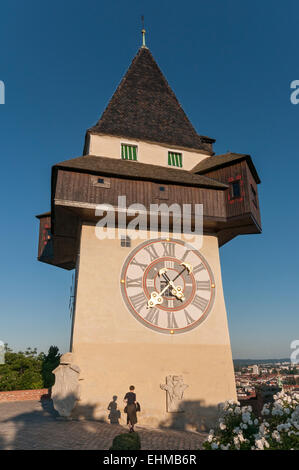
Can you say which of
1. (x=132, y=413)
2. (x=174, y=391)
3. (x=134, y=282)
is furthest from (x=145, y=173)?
(x=132, y=413)

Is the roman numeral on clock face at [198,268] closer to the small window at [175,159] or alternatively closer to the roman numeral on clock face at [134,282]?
the roman numeral on clock face at [134,282]

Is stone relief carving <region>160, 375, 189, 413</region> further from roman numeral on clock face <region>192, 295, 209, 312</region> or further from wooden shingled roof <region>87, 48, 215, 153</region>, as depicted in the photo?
wooden shingled roof <region>87, 48, 215, 153</region>

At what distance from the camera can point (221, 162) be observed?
1742cm

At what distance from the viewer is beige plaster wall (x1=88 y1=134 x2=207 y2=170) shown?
18.0 meters

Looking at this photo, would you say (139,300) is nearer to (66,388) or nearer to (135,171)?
(66,388)

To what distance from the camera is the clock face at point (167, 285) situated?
14.5 m

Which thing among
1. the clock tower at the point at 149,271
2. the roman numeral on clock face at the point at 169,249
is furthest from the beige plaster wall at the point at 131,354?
the roman numeral on clock face at the point at 169,249

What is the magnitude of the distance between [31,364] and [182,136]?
18.5 m

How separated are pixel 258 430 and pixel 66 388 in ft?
23.7

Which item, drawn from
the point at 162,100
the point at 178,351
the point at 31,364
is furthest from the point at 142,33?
the point at 31,364

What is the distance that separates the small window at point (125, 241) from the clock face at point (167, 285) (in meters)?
0.37

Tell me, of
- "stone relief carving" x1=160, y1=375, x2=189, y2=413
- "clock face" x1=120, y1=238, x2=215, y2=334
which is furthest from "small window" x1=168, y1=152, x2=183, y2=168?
"stone relief carving" x1=160, y1=375, x2=189, y2=413

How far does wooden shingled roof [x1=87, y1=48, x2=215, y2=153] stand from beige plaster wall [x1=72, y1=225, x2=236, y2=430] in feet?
21.8
